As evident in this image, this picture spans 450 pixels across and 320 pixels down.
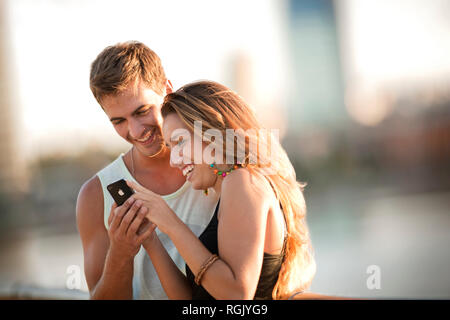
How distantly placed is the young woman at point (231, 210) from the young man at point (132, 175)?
0.99 ft

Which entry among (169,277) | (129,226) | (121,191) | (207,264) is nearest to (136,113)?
(121,191)

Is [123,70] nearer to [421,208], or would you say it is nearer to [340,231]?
[340,231]

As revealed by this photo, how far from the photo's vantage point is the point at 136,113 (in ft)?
6.64

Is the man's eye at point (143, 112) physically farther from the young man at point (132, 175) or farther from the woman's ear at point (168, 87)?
the woman's ear at point (168, 87)

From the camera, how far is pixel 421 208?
484 inches

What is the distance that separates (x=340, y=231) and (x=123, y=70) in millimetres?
9320

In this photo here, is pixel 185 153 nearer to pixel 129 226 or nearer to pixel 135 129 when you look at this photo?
pixel 129 226

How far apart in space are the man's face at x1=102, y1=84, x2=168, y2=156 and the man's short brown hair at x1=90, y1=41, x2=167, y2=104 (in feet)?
0.11

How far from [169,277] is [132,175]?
2.22 ft

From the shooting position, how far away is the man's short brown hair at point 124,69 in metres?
1.97

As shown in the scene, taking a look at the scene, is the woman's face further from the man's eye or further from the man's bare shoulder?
the man's bare shoulder

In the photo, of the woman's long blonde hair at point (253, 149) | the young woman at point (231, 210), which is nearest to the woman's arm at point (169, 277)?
the young woman at point (231, 210)

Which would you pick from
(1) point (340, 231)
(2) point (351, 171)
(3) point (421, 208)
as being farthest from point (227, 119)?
(2) point (351, 171)

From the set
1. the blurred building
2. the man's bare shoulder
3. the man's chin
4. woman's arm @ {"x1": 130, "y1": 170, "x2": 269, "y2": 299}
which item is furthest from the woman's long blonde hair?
the blurred building
